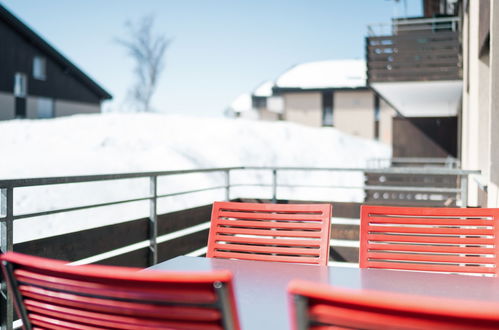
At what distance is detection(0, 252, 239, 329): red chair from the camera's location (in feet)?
3.50

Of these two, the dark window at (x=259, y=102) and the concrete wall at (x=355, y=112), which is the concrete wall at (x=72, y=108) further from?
the concrete wall at (x=355, y=112)

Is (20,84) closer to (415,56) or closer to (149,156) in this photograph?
(149,156)

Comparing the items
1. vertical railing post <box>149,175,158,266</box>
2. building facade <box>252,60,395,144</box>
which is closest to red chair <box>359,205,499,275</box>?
vertical railing post <box>149,175,158,266</box>

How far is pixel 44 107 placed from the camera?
2383cm

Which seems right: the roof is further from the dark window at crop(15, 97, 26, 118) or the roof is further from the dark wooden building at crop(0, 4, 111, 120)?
the dark window at crop(15, 97, 26, 118)

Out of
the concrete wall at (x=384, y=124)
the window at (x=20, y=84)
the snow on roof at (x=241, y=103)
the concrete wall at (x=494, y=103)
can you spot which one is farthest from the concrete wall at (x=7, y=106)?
Answer: the snow on roof at (x=241, y=103)

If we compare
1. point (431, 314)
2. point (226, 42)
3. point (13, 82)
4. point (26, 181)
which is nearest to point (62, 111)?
point (13, 82)

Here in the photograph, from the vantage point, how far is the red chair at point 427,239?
7.65ft

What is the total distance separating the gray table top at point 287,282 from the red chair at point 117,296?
16.2 inches

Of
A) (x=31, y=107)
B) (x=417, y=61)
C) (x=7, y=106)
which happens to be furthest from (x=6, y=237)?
(x=31, y=107)

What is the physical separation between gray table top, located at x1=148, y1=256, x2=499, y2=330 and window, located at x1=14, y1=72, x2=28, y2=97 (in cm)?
2173

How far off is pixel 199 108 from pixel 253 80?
794 cm

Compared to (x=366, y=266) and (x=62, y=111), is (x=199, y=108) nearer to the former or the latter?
(x=62, y=111)

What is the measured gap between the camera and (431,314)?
3.00 ft
